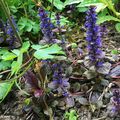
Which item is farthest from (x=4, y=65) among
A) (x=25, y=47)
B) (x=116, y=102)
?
(x=116, y=102)

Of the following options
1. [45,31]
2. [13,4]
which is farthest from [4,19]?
[45,31]

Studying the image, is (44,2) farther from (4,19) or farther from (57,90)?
(57,90)

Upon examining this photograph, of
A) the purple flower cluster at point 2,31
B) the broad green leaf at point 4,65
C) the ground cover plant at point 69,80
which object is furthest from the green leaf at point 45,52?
the purple flower cluster at point 2,31

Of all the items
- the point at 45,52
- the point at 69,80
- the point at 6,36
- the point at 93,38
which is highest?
the point at 45,52

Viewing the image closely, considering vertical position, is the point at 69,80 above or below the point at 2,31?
below

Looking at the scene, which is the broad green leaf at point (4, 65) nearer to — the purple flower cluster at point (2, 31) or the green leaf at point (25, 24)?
the purple flower cluster at point (2, 31)

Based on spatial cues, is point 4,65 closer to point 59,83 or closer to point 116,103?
point 59,83
